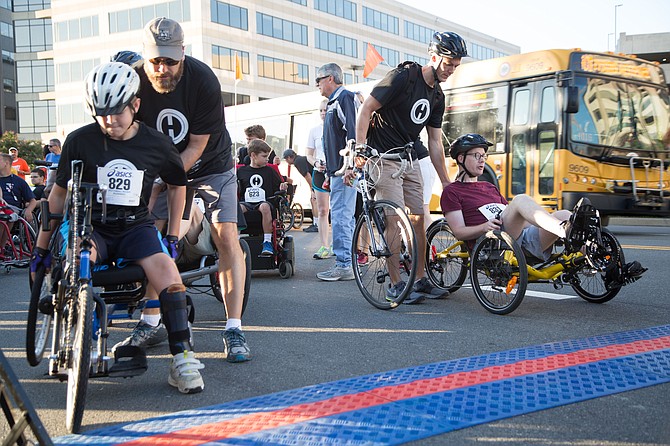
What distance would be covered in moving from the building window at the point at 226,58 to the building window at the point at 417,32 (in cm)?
2233

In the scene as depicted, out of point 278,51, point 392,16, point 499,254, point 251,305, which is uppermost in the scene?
point 392,16

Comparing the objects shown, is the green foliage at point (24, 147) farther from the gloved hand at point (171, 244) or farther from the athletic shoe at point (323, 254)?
the gloved hand at point (171, 244)

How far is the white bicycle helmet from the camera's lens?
11.0 ft

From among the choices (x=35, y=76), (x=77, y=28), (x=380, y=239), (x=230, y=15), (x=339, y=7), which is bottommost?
(x=380, y=239)

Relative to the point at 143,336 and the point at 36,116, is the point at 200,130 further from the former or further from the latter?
the point at 36,116

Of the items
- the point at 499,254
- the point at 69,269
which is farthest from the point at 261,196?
the point at 69,269

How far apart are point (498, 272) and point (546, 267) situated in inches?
14.3

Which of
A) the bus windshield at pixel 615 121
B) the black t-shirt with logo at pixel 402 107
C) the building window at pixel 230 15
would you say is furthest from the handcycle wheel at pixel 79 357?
the building window at pixel 230 15

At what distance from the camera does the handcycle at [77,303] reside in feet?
9.37

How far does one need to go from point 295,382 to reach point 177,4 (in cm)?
5346

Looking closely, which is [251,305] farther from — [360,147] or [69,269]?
[69,269]

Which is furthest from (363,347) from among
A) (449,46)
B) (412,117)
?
(449,46)

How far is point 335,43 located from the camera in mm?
64188

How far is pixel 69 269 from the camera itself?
3082mm
